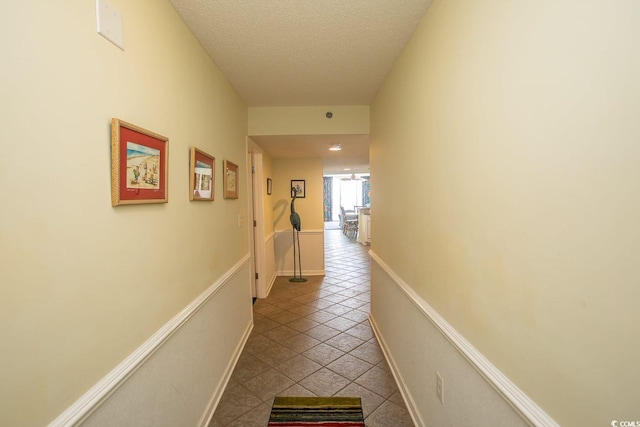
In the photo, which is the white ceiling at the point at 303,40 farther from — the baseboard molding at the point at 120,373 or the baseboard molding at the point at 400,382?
the baseboard molding at the point at 400,382

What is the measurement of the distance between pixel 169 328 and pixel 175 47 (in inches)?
55.0

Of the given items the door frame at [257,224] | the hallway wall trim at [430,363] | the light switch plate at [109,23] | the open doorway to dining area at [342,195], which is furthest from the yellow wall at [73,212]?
the open doorway to dining area at [342,195]

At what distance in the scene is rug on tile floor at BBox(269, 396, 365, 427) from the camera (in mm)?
1778

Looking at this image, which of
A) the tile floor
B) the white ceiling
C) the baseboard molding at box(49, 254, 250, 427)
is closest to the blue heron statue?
the tile floor

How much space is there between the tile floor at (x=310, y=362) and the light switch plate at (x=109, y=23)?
6.83 ft

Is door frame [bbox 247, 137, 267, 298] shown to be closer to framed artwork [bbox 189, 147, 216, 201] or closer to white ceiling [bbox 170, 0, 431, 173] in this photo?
white ceiling [bbox 170, 0, 431, 173]

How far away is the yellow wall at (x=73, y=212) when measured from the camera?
0.67 m

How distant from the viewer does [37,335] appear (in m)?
0.72

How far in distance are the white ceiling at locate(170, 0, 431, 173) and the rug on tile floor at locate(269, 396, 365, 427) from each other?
2.37 meters

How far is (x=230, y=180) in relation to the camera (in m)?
2.40

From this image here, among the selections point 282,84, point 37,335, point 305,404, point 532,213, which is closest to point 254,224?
point 282,84

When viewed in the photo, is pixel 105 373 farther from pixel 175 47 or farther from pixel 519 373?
pixel 175 47

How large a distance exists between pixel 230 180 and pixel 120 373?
5.39 ft

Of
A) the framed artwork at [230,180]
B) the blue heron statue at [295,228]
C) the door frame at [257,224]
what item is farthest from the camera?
the blue heron statue at [295,228]
